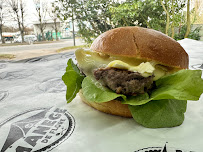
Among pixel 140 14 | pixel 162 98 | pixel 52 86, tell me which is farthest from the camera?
pixel 140 14

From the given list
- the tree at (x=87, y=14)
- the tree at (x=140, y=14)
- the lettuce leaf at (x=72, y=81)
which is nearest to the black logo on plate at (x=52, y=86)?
the lettuce leaf at (x=72, y=81)

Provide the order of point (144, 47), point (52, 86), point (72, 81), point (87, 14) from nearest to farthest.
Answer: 1. point (144, 47)
2. point (72, 81)
3. point (52, 86)
4. point (87, 14)

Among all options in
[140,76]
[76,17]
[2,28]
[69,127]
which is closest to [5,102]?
[69,127]

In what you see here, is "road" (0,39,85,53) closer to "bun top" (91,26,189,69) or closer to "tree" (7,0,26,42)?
"tree" (7,0,26,42)

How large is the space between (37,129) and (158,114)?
58 centimetres

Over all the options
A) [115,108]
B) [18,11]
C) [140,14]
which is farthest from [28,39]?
[115,108]

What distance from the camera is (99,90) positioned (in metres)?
0.90

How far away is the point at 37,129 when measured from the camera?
0.83 m

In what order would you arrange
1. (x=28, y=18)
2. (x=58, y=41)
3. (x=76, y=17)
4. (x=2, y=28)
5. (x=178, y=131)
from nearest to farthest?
(x=178, y=131)
(x=2, y=28)
(x=28, y=18)
(x=58, y=41)
(x=76, y=17)

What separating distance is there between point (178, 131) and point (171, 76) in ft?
0.93

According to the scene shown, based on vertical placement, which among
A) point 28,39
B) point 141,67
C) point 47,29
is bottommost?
point 141,67

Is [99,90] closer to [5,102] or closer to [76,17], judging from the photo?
[5,102]

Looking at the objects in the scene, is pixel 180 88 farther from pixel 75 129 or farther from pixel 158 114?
pixel 75 129

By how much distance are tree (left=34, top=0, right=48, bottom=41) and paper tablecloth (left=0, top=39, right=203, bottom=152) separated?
5.85ft
